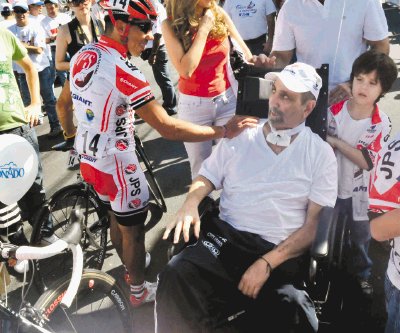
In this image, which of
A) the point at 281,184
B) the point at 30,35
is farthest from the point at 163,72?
the point at 281,184

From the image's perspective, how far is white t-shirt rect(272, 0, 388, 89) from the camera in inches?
110

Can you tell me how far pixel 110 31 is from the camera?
2.38 m

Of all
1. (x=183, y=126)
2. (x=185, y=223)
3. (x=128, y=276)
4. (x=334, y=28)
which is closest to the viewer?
(x=185, y=223)

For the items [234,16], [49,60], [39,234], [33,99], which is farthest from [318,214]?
[49,60]

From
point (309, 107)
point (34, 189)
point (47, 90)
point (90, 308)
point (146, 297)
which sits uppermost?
point (309, 107)

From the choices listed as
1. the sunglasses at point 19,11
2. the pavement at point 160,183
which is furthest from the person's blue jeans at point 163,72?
the sunglasses at point 19,11

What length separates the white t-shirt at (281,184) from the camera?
240 cm

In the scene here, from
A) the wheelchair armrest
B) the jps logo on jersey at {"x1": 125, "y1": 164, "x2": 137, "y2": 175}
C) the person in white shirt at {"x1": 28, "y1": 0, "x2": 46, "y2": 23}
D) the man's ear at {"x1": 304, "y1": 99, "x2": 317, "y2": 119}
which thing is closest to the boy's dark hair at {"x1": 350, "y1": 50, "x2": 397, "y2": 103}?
the man's ear at {"x1": 304, "y1": 99, "x2": 317, "y2": 119}

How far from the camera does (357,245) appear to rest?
283 cm

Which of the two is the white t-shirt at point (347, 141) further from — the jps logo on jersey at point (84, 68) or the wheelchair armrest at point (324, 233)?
the jps logo on jersey at point (84, 68)

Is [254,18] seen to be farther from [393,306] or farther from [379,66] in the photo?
[393,306]

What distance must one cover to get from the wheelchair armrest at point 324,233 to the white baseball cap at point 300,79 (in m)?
0.62

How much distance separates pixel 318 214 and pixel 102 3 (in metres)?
1.52

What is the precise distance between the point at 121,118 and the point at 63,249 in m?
0.83
